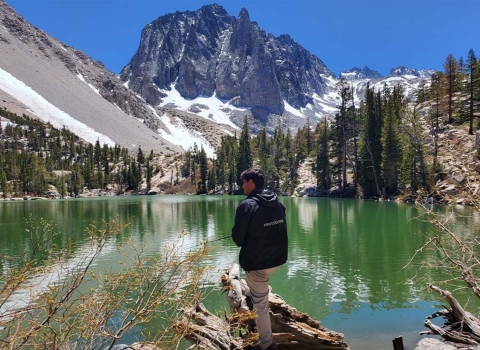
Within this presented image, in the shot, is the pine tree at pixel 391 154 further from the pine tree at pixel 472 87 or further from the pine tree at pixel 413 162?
→ the pine tree at pixel 472 87

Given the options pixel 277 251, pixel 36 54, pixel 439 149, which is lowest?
pixel 277 251

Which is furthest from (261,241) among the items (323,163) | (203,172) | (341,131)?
(203,172)

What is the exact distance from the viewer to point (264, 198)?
495cm

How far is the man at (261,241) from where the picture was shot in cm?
487

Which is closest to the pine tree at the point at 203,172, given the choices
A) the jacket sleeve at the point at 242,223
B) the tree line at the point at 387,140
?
the tree line at the point at 387,140

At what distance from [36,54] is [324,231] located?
22064cm

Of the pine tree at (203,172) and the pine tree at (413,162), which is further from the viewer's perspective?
the pine tree at (203,172)

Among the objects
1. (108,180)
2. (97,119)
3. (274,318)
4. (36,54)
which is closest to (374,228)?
(274,318)

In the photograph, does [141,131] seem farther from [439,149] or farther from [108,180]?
[439,149]

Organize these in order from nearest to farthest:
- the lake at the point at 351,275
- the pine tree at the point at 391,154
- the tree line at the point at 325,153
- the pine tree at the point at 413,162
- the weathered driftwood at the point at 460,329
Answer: the weathered driftwood at the point at 460,329 → the lake at the point at 351,275 → the pine tree at the point at 413,162 → the tree line at the point at 325,153 → the pine tree at the point at 391,154

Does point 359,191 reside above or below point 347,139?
below

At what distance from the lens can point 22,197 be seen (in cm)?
9250

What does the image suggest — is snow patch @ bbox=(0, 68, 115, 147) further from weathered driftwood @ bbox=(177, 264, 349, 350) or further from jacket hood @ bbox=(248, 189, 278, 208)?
jacket hood @ bbox=(248, 189, 278, 208)

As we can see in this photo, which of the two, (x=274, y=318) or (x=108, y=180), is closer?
(x=274, y=318)
